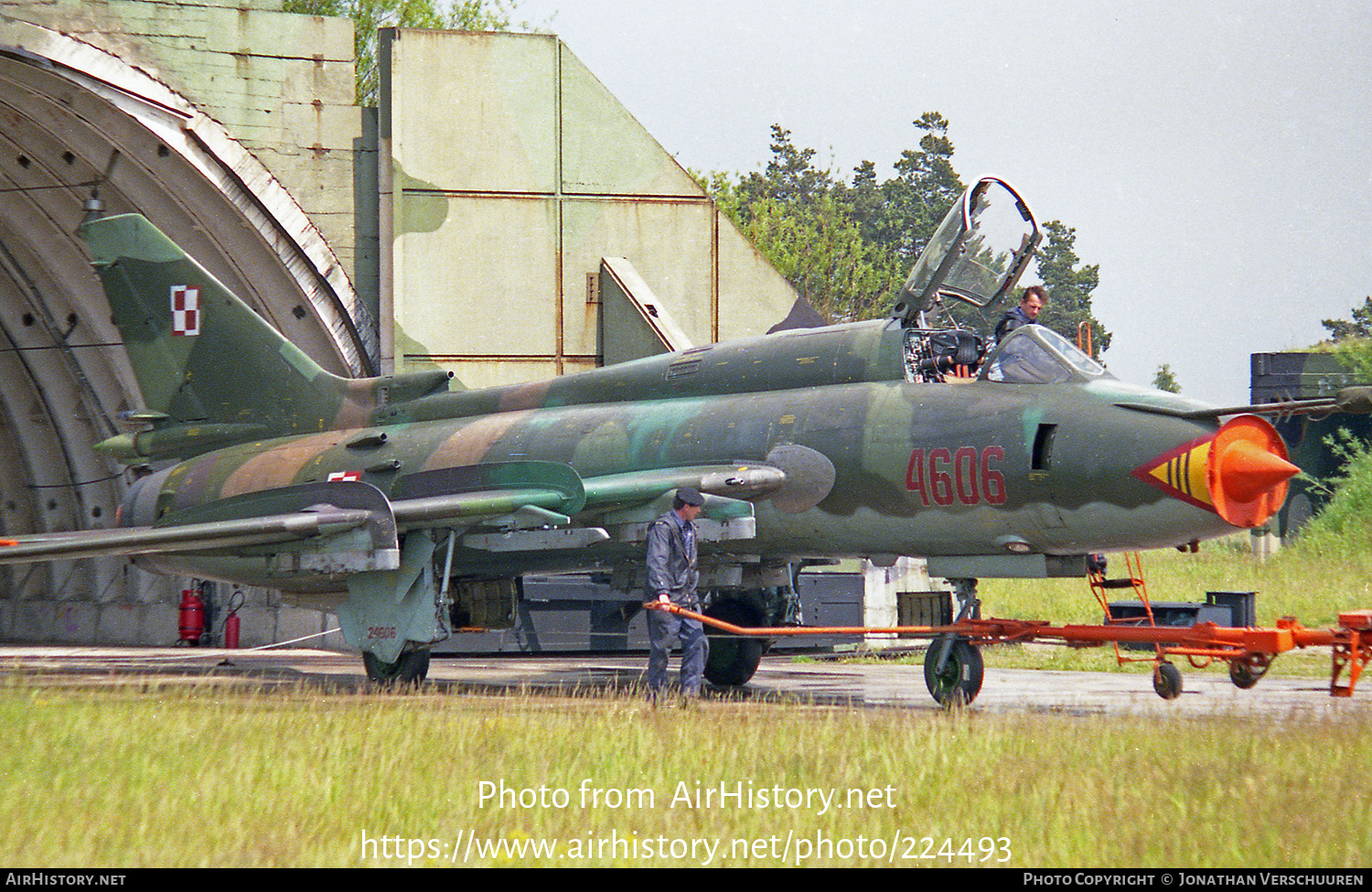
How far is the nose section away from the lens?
29.9ft

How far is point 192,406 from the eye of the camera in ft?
48.5

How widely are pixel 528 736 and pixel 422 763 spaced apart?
37.6 inches

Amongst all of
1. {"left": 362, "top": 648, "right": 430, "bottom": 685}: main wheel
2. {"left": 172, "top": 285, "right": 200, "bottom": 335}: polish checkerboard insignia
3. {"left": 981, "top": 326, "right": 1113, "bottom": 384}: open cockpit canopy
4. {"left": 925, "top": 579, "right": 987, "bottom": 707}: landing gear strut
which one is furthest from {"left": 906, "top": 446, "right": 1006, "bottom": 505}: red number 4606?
{"left": 172, "top": 285, "right": 200, "bottom": 335}: polish checkerboard insignia

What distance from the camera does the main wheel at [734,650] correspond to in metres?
12.6

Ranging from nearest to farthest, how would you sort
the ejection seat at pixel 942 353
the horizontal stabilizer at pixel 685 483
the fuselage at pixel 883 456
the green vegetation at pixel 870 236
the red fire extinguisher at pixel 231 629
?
the fuselage at pixel 883 456 → the horizontal stabilizer at pixel 685 483 → the ejection seat at pixel 942 353 → the red fire extinguisher at pixel 231 629 → the green vegetation at pixel 870 236

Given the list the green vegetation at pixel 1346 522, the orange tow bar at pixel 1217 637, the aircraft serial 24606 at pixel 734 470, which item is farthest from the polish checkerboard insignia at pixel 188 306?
the green vegetation at pixel 1346 522

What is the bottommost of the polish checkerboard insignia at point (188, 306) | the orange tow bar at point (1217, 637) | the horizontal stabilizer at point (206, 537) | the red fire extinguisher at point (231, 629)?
the red fire extinguisher at point (231, 629)

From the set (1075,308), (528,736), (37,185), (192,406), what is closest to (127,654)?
(192,406)

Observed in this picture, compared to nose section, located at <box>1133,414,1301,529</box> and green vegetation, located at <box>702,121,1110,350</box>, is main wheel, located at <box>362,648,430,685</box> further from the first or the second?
green vegetation, located at <box>702,121,1110,350</box>

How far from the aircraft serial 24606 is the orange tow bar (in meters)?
0.43

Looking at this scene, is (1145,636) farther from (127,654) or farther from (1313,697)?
(127,654)

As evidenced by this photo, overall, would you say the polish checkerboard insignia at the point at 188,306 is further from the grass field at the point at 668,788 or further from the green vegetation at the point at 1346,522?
the green vegetation at the point at 1346,522

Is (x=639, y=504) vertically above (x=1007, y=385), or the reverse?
(x=1007, y=385)

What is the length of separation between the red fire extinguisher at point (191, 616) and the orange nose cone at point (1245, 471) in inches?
553
